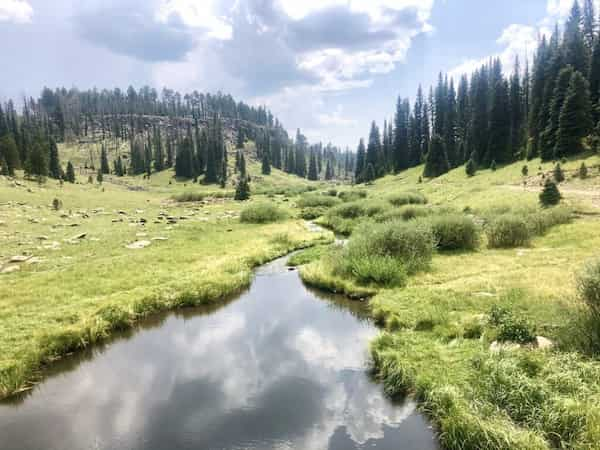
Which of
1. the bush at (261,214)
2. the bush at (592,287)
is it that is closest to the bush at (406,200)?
the bush at (261,214)

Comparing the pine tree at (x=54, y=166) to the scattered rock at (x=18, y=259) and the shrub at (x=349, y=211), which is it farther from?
the shrub at (x=349, y=211)

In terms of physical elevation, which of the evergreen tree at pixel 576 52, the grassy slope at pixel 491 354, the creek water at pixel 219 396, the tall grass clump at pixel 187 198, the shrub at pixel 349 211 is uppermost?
the evergreen tree at pixel 576 52

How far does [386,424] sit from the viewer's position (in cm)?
900

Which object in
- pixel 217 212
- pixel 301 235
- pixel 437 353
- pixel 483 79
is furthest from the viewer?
pixel 483 79

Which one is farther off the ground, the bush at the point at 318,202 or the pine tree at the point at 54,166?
the pine tree at the point at 54,166

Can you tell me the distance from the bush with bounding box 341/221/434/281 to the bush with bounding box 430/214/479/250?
1.81 meters

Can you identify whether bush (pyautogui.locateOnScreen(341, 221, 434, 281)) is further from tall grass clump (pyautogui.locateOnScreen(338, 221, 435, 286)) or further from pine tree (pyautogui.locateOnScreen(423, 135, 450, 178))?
pine tree (pyautogui.locateOnScreen(423, 135, 450, 178))

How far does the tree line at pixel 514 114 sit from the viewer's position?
50500 mm

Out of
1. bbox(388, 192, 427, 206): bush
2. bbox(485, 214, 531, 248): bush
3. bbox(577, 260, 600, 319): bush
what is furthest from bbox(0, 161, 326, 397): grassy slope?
bbox(577, 260, 600, 319): bush

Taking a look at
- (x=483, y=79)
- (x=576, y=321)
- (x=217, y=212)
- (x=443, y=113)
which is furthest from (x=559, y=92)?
(x=576, y=321)

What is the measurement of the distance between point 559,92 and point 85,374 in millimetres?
69347

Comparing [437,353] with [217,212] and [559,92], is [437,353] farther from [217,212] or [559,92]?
[559,92]

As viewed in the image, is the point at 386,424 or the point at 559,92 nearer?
the point at 386,424

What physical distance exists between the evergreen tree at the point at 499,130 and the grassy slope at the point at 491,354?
5065 cm
